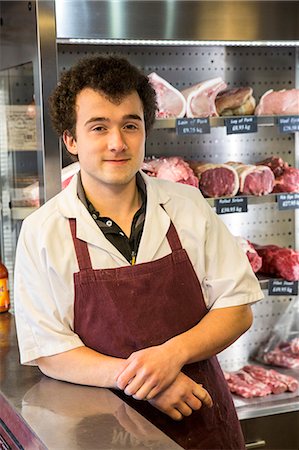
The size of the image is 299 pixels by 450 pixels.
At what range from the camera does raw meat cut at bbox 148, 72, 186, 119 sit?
11.3 ft

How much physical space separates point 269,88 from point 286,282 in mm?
1017

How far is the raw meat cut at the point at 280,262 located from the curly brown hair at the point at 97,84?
1.63m

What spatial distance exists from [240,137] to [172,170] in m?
0.63

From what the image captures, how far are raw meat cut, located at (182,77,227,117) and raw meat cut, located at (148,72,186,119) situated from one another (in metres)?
0.06

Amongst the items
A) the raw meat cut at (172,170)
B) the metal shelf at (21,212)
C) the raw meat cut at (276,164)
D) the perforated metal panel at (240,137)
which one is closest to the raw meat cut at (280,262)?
the perforated metal panel at (240,137)

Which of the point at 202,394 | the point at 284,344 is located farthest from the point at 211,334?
the point at 284,344

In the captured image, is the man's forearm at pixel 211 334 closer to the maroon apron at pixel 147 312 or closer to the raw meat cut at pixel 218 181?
the maroon apron at pixel 147 312

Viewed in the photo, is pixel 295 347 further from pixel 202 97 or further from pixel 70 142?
pixel 70 142

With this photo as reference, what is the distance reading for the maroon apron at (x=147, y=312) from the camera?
7.14 feet

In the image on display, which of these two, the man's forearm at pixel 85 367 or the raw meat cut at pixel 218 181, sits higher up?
the raw meat cut at pixel 218 181

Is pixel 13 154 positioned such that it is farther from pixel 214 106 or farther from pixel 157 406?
pixel 157 406

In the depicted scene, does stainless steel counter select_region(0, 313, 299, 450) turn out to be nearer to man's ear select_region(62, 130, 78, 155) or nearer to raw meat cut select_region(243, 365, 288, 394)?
man's ear select_region(62, 130, 78, 155)

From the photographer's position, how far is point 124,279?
2.19 metres

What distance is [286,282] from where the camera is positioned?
146 inches
